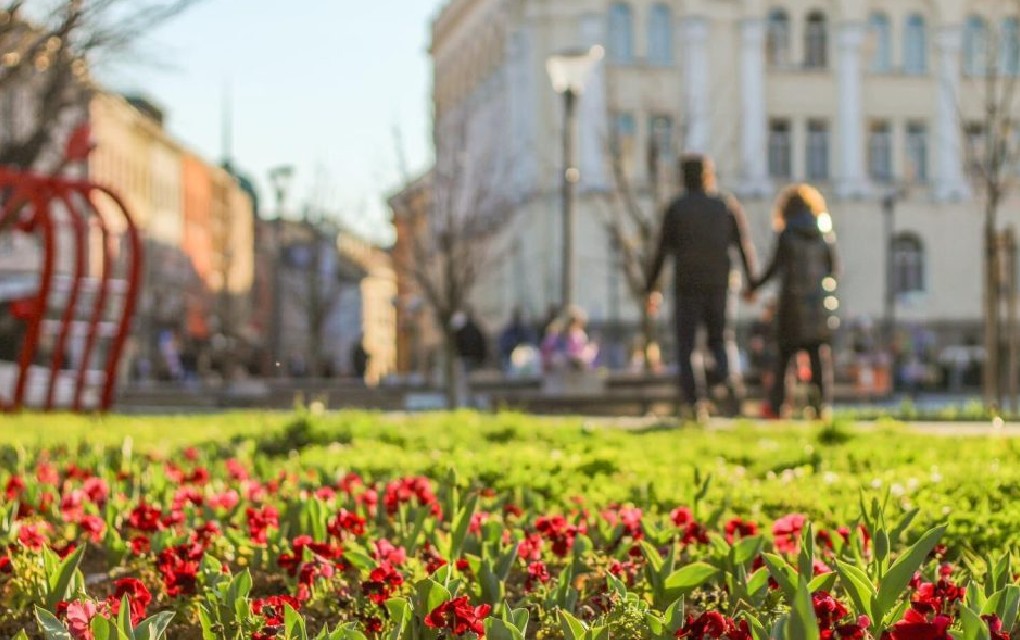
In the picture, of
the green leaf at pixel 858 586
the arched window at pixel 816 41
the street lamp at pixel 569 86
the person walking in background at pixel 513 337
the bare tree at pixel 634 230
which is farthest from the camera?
the arched window at pixel 816 41

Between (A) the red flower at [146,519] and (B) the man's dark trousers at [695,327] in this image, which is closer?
(A) the red flower at [146,519]

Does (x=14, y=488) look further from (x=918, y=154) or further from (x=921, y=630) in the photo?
(x=918, y=154)

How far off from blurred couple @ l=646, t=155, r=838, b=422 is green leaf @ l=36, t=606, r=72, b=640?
9817 mm

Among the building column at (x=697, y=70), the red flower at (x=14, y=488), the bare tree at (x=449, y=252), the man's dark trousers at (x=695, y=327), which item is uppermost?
the building column at (x=697, y=70)

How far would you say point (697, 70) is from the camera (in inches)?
2212

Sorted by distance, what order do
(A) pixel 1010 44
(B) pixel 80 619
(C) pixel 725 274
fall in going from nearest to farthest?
(B) pixel 80 619
(C) pixel 725 274
(A) pixel 1010 44

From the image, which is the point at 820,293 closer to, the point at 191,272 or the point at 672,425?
the point at 672,425

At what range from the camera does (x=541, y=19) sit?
56.9 m

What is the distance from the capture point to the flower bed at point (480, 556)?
3809 mm

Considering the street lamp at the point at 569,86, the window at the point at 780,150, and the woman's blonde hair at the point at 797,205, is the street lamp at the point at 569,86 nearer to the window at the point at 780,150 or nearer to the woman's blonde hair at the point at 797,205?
the woman's blonde hair at the point at 797,205

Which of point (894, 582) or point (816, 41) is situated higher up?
point (816, 41)

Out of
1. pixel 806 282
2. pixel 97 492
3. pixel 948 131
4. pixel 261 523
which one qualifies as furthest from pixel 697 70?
pixel 261 523

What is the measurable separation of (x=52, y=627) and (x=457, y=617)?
0.78 meters

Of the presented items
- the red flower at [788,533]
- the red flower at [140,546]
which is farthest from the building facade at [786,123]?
the red flower at [140,546]
